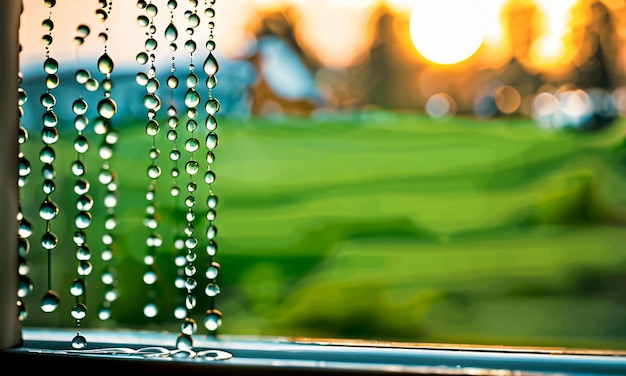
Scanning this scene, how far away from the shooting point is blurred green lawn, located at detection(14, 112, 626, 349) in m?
2.36

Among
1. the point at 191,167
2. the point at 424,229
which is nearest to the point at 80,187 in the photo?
the point at 191,167

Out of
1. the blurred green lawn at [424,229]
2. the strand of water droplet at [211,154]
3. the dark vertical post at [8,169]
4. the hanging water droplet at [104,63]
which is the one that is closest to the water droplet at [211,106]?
the strand of water droplet at [211,154]

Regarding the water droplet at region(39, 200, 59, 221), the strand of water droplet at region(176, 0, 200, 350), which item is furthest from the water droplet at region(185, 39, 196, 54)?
the water droplet at region(39, 200, 59, 221)

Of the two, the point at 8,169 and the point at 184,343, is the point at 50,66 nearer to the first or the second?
the point at 8,169

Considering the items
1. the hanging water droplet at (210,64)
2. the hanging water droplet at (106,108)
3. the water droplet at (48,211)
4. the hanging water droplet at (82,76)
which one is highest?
the hanging water droplet at (210,64)

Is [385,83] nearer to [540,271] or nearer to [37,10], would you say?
[540,271]

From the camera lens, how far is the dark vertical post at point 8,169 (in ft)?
2.05

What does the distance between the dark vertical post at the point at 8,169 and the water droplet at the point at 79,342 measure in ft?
0.20

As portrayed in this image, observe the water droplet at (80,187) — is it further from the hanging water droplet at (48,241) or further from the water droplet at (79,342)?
the water droplet at (79,342)

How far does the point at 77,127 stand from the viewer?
2.06 ft

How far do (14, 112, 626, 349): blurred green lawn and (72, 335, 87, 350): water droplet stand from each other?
5.19 feet

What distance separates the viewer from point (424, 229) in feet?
8.47

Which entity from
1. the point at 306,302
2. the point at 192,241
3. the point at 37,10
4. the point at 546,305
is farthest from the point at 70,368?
the point at 546,305

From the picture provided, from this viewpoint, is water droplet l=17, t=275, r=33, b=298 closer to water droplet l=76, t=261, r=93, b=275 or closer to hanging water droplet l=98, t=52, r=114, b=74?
water droplet l=76, t=261, r=93, b=275
